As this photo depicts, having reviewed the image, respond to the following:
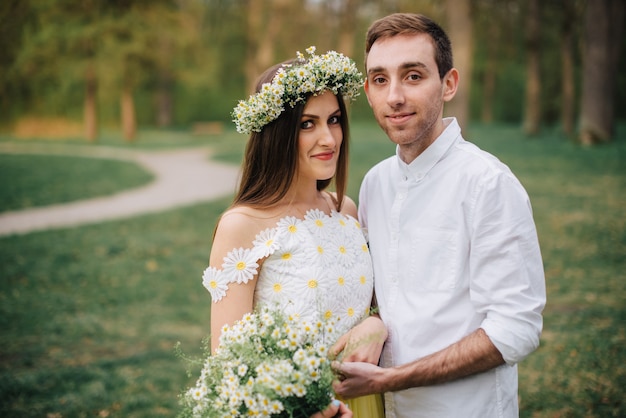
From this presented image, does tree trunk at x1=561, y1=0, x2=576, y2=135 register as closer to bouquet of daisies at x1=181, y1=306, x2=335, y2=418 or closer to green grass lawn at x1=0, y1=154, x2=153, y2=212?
green grass lawn at x1=0, y1=154, x2=153, y2=212

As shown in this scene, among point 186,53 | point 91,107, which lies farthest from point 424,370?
point 186,53

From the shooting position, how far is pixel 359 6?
1978 cm

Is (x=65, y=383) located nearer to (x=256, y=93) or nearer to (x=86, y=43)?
(x=256, y=93)

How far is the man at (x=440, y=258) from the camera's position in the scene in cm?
208

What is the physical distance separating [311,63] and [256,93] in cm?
31

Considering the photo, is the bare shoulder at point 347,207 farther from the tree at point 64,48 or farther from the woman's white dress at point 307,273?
the tree at point 64,48

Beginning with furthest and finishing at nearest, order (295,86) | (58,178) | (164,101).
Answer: (164,101) → (58,178) → (295,86)

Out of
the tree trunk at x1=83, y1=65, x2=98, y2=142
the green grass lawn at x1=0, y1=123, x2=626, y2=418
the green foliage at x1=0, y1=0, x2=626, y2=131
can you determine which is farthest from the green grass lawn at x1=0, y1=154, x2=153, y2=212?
the tree trunk at x1=83, y1=65, x2=98, y2=142


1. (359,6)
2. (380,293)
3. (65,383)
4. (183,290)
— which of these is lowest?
(65,383)

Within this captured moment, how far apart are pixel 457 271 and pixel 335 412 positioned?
0.73 metres

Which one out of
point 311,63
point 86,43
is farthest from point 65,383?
point 86,43

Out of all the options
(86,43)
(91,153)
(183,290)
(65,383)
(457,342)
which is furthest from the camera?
(86,43)

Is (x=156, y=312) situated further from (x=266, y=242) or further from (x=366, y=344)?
(x=366, y=344)

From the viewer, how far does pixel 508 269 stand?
2066mm
